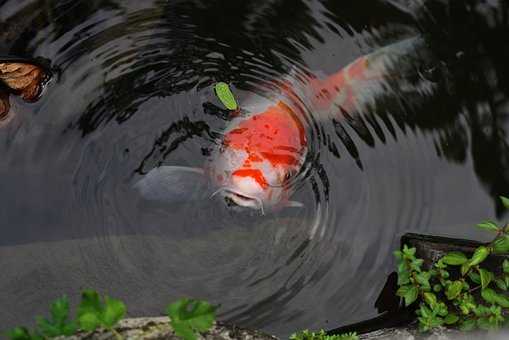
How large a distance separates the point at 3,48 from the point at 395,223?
2.42 metres

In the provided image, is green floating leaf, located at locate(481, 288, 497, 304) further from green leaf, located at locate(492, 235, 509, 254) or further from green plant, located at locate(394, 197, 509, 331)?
green leaf, located at locate(492, 235, 509, 254)

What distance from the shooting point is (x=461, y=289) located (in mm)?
2895

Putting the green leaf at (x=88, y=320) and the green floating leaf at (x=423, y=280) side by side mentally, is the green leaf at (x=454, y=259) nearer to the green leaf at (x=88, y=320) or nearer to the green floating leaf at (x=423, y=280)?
the green floating leaf at (x=423, y=280)

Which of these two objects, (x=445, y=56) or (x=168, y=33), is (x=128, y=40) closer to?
(x=168, y=33)

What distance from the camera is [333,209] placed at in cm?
340

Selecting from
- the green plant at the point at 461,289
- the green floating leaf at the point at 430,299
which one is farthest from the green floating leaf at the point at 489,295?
the green floating leaf at the point at 430,299

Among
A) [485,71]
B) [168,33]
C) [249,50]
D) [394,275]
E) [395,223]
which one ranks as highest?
[168,33]

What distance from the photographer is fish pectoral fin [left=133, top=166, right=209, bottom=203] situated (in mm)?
3334

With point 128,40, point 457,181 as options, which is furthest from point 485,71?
point 128,40

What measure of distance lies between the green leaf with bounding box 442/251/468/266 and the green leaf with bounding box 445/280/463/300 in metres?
0.09

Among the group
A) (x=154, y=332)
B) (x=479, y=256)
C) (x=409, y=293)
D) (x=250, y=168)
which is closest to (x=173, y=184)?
(x=250, y=168)

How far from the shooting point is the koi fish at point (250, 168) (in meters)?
3.34

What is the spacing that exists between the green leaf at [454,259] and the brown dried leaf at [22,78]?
234cm

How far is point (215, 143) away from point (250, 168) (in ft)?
0.95
